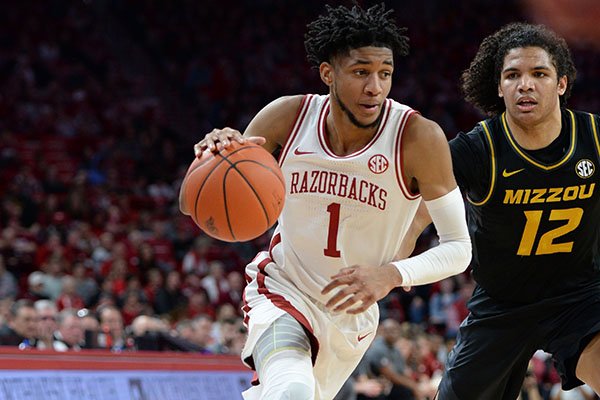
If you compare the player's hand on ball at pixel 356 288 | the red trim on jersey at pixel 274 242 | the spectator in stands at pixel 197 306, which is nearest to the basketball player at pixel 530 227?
the red trim on jersey at pixel 274 242

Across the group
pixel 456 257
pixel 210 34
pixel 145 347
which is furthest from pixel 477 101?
pixel 210 34

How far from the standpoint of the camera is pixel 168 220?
14.8 meters

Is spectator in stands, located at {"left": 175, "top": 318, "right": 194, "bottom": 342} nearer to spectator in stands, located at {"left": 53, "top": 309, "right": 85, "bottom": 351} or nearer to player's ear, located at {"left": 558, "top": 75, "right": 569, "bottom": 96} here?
spectator in stands, located at {"left": 53, "top": 309, "right": 85, "bottom": 351}

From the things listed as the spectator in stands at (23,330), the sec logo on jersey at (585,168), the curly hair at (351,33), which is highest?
the curly hair at (351,33)

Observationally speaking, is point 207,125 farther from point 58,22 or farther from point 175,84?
point 58,22

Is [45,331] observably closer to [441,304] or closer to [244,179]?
[244,179]

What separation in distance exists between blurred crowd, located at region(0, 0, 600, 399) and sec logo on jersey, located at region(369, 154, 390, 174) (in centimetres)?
424

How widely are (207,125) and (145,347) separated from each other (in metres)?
11.5

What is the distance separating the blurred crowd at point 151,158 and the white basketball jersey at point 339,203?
3.94 meters

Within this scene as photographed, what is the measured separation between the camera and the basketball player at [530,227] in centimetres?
448

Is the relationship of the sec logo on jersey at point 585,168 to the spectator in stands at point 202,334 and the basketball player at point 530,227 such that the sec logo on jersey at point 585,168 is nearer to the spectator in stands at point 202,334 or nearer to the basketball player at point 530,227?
the basketball player at point 530,227

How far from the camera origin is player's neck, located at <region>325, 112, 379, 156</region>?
13.7 ft

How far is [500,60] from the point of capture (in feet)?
15.6

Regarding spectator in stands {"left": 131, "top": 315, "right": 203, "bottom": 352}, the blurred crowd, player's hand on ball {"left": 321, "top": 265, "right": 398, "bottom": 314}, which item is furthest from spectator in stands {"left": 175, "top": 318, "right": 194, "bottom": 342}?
player's hand on ball {"left": 321, "top": 265, "right": 398, "bottom": 314}
